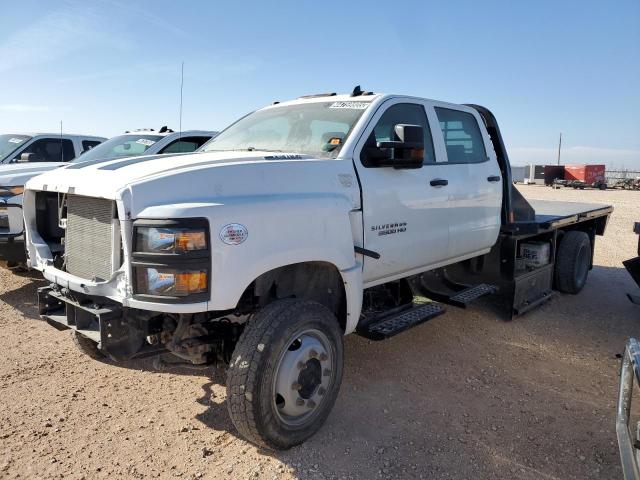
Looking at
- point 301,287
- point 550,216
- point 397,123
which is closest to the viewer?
point 301,287

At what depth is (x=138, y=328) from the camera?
2.95m

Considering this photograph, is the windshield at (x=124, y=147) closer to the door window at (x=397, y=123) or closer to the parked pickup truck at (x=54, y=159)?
the parked pickup truck at (x=54, y=159)

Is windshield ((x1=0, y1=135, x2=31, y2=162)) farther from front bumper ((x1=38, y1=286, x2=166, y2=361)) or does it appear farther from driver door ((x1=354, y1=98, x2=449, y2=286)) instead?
driver door ((x1=354, y1=98, x2=449, y2=286))

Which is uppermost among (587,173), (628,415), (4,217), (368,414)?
(587,173)

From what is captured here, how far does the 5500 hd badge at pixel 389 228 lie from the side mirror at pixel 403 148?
442 mm

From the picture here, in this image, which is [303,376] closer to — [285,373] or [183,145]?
[285,373]

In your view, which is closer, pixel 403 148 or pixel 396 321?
pixel 403 148

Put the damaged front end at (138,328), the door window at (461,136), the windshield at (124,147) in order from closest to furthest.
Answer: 1. the damaged front end at (138,328)
2. the door window at (461,136)
3. the windshield at (124,147)

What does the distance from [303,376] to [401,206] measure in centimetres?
154

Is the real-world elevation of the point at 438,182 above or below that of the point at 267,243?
above

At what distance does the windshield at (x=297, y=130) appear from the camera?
384 centimetres

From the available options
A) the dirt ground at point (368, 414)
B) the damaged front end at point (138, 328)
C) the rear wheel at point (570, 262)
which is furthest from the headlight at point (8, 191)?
the rear wheel at point (570, 262)

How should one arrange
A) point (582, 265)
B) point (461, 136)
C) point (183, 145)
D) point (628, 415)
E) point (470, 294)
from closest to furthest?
point (628, 415)
point (461, 136)
point (470, 294)
point (582, 265)
point (183, 145)

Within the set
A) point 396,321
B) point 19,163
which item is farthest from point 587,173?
point 396,321
